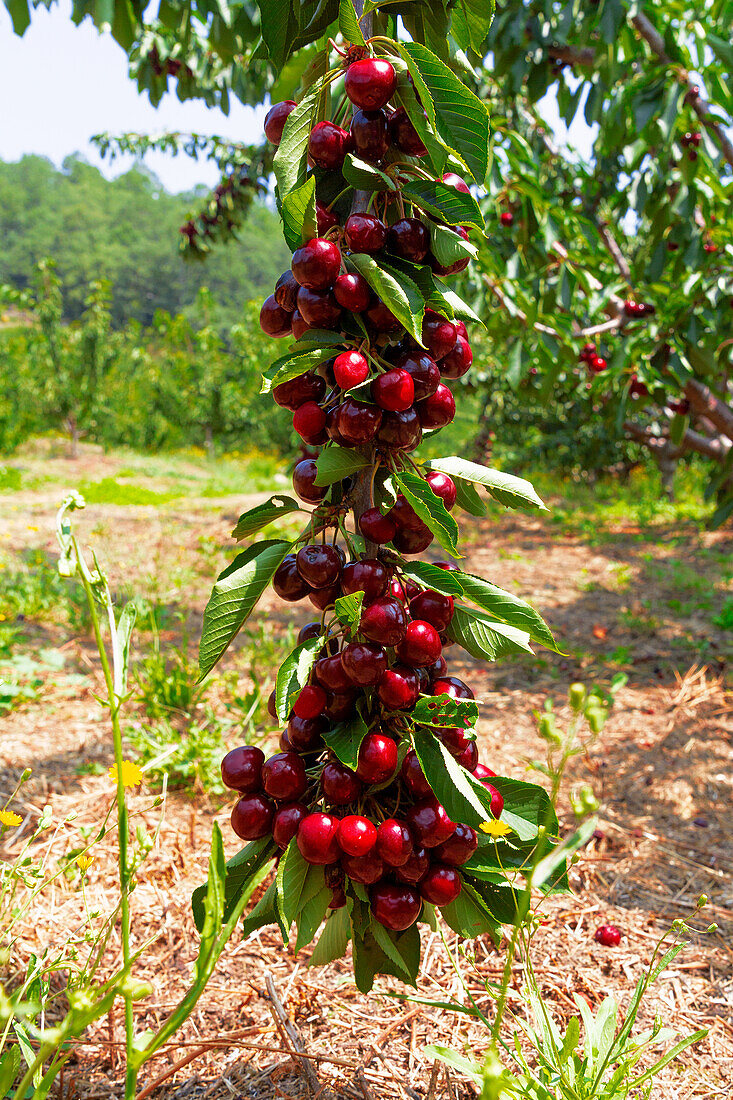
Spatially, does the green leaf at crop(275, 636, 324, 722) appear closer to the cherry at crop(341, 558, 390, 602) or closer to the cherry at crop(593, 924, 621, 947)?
the cherry at crop(341, 558, 390, 602)

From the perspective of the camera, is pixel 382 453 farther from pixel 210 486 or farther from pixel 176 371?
pixel 176 371

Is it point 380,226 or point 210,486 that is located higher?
point 380,226

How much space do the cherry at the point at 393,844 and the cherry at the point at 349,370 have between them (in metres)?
0.51

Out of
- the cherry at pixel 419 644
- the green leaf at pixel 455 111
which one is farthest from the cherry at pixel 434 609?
the green leaf at pixel 455 111

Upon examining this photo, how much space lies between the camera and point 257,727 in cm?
206

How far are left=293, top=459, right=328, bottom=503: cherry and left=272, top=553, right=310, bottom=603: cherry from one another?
3.2 inches

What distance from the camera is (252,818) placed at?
2.76ft

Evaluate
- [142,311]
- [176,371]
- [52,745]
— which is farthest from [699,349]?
[142,311]

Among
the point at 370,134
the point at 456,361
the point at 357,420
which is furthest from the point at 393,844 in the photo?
the point at 370,134

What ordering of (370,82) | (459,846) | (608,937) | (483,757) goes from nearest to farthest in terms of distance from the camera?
(370,82), (459,846), (608,937), (483,757)

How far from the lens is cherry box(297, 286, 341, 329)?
76 cm

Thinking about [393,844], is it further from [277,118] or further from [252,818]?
[277,118]

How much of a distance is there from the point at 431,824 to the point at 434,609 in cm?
26

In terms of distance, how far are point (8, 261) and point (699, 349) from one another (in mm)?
50974
